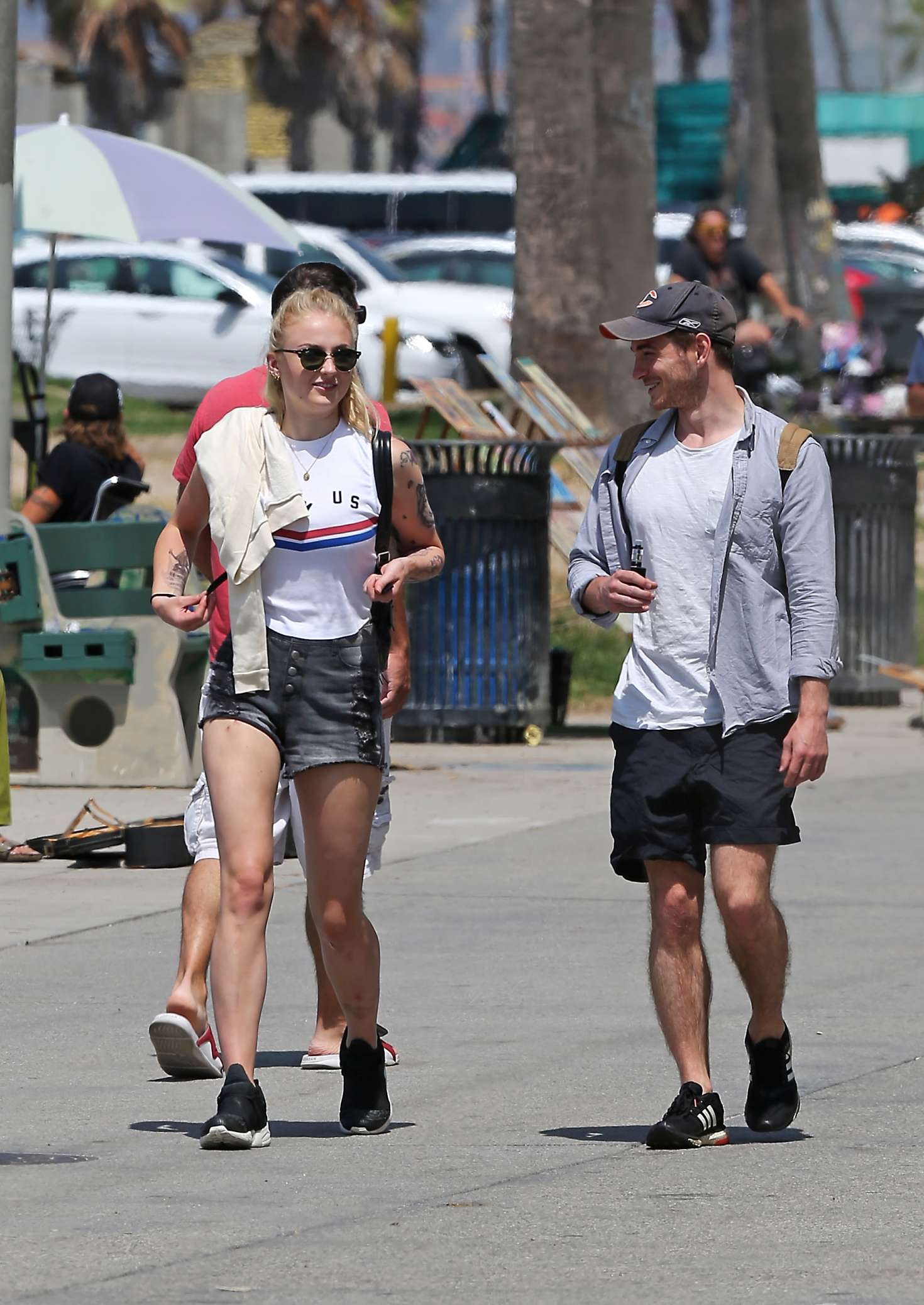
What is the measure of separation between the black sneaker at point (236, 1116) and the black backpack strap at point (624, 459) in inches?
54.9

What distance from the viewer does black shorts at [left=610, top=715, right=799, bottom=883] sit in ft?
19.5

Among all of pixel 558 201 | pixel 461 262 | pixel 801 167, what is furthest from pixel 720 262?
pixel 461 262

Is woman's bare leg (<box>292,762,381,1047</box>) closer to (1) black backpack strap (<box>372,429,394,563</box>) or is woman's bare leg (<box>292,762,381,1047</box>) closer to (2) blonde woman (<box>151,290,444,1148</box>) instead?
(2) blonde woman (<box>151,290,444,1148</box>)

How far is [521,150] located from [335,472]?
43.1 ft

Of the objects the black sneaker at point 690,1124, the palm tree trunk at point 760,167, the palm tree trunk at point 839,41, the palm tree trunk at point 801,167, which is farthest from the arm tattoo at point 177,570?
the palm tree trunk at point 839,41

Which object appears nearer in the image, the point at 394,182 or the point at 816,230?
the point at 816,230

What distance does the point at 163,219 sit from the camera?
13.5 m

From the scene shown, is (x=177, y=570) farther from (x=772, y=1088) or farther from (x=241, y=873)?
(x=772, y=1088)

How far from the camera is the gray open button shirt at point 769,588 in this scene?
595cm

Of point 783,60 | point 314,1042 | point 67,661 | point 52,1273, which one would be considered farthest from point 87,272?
point 52,1273

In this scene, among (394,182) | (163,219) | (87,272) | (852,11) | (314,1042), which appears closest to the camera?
(314,1042)

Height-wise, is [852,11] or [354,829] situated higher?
[852,11]

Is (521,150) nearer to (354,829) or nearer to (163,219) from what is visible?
(163,219)

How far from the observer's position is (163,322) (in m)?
26.1
